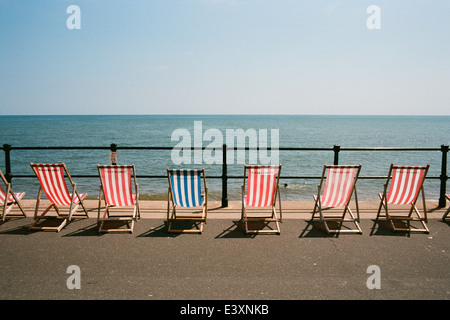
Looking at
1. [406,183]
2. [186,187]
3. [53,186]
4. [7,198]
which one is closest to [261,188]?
[186,187]

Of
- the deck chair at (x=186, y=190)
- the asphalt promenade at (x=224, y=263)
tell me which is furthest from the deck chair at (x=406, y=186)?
the deck chair at (x=186, y=190)

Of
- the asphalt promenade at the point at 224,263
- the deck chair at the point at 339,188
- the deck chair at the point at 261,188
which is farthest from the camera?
the deck chair at the point at 261,188

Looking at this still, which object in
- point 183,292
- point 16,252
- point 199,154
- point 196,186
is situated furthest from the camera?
point 199,154

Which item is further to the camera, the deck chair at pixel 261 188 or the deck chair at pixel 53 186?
the deck chair at pixel 261 188

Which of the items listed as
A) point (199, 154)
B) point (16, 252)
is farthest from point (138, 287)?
point (199, 154)

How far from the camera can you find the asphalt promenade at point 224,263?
3285 millimetres

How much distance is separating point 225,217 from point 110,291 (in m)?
2.74

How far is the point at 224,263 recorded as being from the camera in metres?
3.93

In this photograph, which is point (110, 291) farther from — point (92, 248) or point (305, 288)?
point (305, 288)

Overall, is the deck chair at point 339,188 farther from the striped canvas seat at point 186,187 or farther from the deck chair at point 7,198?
the deck chair at point 7,198

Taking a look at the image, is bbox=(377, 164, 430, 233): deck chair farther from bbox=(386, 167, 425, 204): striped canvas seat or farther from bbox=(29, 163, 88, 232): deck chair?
bbox=(29, 163, 88, 232): deck chair

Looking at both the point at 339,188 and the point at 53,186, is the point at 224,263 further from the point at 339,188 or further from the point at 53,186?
the point at 53,186

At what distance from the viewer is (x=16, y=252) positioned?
4.23m

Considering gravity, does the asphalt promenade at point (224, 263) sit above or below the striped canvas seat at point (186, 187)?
below
